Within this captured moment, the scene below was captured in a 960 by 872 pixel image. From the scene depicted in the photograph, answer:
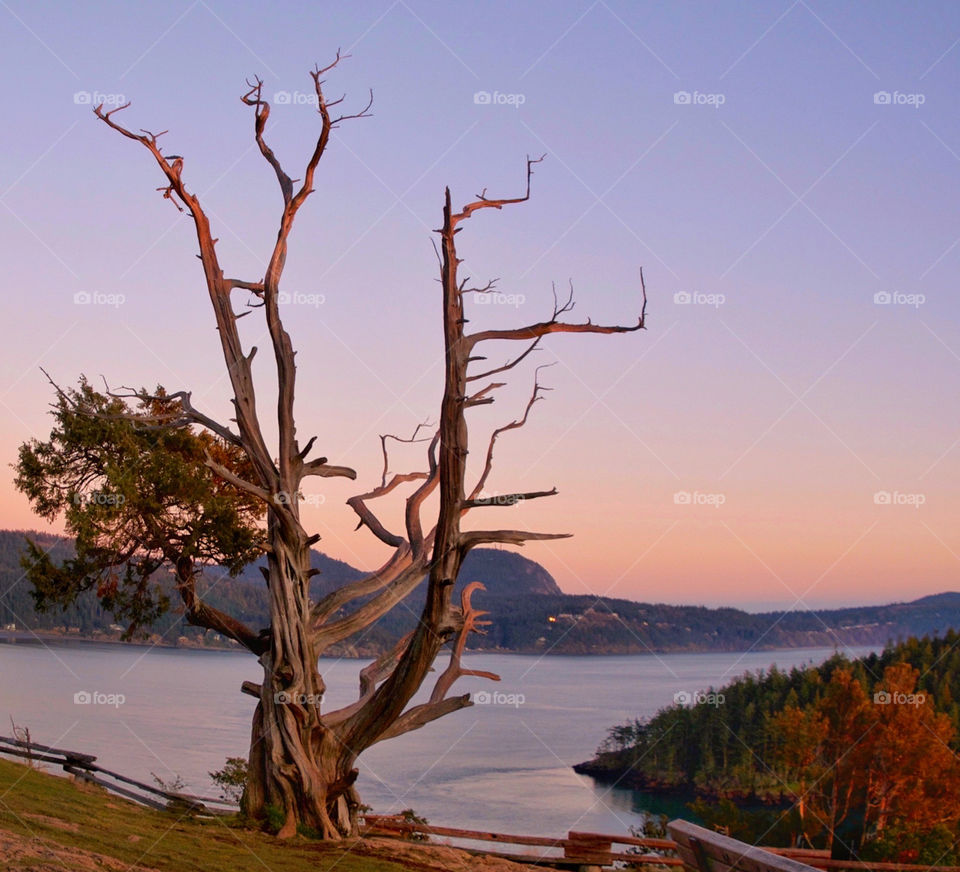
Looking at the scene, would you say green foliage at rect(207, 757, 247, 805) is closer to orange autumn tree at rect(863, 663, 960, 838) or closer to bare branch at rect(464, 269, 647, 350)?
bare branch at rect(464, 269, 647, 350)

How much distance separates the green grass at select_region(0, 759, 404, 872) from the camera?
7.69 metres

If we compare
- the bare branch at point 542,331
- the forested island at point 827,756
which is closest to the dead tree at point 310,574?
the bare branch at point 542,331

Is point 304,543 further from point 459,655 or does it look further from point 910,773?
point 910,773

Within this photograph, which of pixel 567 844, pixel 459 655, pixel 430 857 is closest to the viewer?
pixel 430 857

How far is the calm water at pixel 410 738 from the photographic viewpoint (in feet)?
125

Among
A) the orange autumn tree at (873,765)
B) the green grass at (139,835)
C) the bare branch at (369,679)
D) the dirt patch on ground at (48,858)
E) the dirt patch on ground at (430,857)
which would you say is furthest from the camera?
the orange autumn tree at (873,765)

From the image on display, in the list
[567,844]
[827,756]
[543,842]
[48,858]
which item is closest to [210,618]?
[567,844]

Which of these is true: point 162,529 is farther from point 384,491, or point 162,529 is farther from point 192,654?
point 192,654

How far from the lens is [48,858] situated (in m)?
6.55

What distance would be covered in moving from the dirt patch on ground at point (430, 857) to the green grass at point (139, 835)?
262 mm

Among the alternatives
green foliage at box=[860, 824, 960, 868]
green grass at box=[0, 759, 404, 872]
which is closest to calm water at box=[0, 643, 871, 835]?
green grass at box=[0, 759, 404, 872]

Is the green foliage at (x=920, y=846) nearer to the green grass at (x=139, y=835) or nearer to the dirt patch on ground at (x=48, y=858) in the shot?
the green grass at (x=139, y=835)

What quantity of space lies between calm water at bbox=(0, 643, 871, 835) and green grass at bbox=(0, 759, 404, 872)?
→ 18.5ft

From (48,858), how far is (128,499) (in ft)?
21.0
